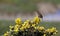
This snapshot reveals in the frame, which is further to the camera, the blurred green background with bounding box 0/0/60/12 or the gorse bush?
the blurred green background with bounding box 0/0/60/12

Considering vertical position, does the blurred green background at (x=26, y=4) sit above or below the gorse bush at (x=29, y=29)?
above

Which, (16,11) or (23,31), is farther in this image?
(16,11)

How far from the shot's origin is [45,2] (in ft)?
13.7

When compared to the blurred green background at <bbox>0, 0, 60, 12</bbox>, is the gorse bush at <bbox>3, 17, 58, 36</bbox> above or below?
below

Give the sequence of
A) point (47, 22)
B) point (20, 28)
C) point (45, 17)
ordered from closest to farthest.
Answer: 1. point (20, 28)
2. point (47, 22)
3. point (45, 17)

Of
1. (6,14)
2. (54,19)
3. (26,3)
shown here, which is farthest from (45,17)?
(6,14)

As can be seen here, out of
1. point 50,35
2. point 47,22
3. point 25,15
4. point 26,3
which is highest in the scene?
point 26,3

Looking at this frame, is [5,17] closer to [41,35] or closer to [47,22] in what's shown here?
[47,22]

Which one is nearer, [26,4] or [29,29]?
[29,29]

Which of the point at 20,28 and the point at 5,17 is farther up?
the point at 5,17

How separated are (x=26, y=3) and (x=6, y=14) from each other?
1.49ft

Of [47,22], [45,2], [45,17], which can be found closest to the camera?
[47,22]

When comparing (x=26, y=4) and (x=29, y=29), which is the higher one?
(x=26, y=4)

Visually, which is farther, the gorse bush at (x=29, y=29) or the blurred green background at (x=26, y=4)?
the blurred green background at (x=26, y=4)
